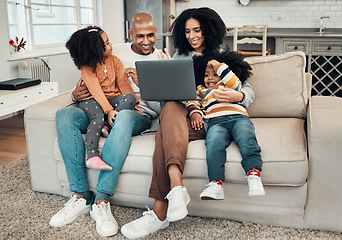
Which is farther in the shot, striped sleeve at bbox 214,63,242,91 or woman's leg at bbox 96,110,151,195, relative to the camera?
striped sleeve at bbox 214,63,242,91

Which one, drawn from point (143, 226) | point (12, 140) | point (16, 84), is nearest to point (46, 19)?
point (16, 84)

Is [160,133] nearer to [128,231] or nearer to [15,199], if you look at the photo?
[128,231]

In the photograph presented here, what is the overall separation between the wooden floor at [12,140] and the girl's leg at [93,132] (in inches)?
42.2

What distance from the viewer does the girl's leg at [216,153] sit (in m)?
1.61

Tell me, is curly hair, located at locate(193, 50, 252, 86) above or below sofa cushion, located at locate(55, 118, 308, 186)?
above

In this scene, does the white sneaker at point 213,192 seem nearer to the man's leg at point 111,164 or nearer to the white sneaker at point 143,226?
the white sneaker at point 143,226

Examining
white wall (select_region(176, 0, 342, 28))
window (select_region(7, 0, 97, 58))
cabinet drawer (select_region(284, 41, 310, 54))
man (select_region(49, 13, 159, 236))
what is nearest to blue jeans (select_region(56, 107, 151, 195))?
man (select_region(49, 13, 159, 236))

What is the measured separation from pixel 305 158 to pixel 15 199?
1550 millimetres

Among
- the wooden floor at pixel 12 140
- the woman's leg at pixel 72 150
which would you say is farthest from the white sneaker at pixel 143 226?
the wooden floor at pixel 12 140

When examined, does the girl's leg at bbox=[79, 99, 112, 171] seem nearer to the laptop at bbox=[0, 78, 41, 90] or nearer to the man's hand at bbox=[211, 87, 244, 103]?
the man's hand at bbox=[211, 87, 244, 103]

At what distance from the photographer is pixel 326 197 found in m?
1.65

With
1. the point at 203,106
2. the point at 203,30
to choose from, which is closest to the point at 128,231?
the point at 203,106

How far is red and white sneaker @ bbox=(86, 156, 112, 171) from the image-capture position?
5.65ft

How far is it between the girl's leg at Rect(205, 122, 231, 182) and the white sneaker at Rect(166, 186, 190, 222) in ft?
0.50
